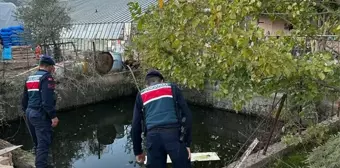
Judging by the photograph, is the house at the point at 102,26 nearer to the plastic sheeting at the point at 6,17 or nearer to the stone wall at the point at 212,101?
the plastic sheeting at the point at 6,17

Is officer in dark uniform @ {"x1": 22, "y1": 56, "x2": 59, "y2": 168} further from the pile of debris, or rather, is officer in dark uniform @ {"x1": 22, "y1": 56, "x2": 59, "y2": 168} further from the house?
the house

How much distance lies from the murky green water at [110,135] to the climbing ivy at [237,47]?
15.4ft

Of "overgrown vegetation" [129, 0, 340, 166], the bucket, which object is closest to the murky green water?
the bucket

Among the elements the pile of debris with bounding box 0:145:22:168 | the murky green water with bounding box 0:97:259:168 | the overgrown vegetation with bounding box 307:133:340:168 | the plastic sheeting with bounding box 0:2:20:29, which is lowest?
the murky green water with bounding box 0:97:259:168

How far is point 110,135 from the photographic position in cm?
1061

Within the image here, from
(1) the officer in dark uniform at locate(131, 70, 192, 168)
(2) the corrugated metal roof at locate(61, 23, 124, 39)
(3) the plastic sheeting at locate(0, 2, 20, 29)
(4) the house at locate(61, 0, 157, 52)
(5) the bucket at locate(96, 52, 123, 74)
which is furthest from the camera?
(3) the plastic sheeting at locate(0, 2, 20, 29)

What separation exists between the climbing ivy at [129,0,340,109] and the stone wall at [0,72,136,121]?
798cm

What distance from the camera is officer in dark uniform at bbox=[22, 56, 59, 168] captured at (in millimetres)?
4988

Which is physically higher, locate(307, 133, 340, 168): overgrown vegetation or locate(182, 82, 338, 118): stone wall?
locate(307, 133, 340, 168): overgrown vegetation

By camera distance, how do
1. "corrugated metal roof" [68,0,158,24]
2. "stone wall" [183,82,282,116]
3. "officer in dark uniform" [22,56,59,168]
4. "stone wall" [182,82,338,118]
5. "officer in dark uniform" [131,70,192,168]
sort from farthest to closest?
1. "corrugated metal roof" [68,0,158,24]
2. "stone wall" [183,82,282,116]
3. "stone wall" [182,82,338,118]
4. "officer in dark uniform" [22,56,59,168]
5. "officer in dark uniform" [131,70,192,168]

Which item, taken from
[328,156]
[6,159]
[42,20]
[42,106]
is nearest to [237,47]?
[328,156]

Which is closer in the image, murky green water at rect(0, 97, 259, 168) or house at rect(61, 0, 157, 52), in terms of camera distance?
murky green water at rect(0, 97, 259, 168)

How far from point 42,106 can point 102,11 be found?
713 inches

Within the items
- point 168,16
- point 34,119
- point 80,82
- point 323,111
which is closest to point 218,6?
point 168,16
